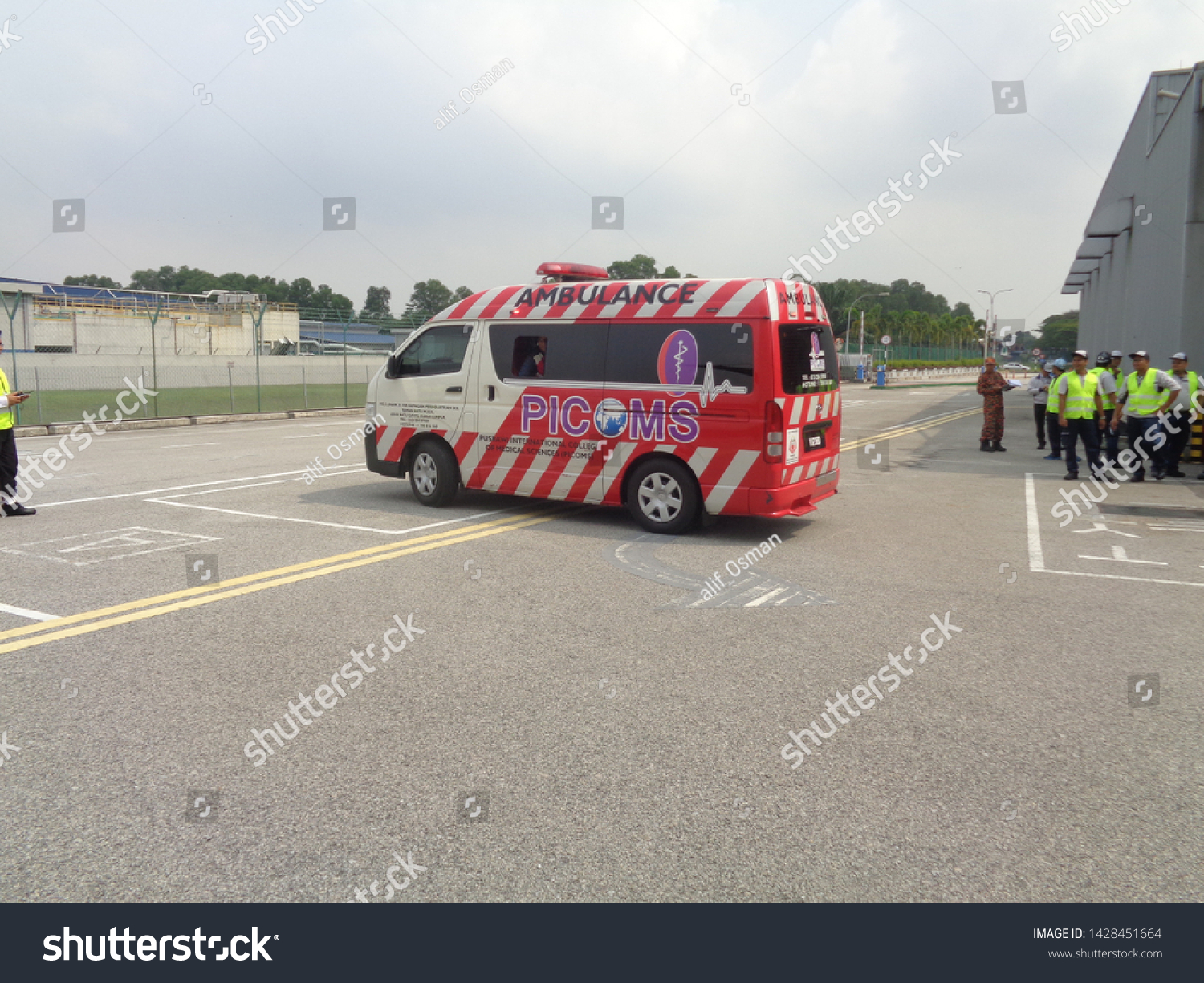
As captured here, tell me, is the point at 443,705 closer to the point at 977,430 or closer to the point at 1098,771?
the point at 1098,771

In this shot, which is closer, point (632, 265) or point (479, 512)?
point (479, 512)

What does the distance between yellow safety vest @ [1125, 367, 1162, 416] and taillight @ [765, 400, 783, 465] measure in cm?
844

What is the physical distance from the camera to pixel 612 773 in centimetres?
397

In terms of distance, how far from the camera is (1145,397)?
14195mm

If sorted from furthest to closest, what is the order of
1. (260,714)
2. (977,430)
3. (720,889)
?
(977,430) → (260,714) → (720,889)

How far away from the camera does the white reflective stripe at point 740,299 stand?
8.74 metres

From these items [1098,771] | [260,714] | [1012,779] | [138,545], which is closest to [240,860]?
[260,714]

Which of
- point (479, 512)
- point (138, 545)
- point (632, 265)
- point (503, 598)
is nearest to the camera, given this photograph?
point (503, 598)

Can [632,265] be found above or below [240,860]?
above

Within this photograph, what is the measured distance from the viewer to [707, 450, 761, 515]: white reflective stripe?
8.81 meters

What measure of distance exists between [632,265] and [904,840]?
3133 cm
